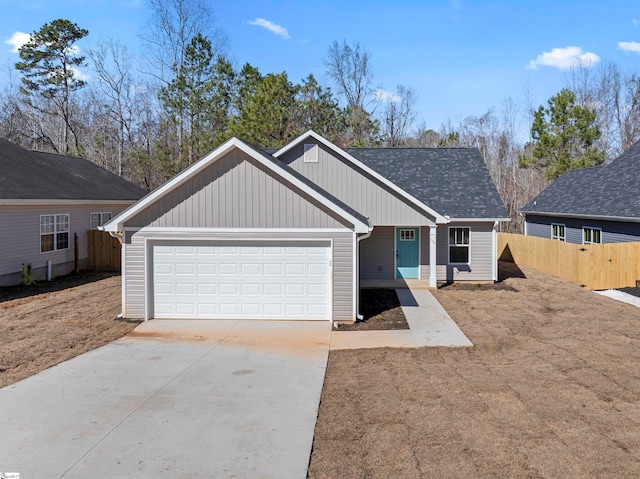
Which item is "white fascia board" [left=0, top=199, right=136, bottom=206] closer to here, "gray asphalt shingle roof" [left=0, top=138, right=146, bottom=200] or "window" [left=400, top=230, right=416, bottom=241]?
"gray asphalt shingle roof" [left=0, top=138, right=146, bottom=200]

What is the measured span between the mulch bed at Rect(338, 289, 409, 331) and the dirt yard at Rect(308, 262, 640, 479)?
1.79m

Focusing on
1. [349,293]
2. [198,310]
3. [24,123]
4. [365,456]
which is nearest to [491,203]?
[349,293]

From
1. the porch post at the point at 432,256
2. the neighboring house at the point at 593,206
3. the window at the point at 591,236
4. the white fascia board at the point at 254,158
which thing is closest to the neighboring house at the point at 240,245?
the white fascia board at the point at 254,158

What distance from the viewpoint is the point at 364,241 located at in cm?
1794

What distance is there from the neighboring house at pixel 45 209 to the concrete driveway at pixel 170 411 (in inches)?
356

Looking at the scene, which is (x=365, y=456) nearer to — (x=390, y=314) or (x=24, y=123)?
(x=390, y=314)

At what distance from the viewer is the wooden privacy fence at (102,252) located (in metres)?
21.0

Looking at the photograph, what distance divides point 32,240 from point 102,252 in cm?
366

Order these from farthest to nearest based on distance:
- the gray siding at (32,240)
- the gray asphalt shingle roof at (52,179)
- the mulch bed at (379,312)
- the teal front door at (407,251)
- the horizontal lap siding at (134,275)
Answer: the teal front door at (407,251) < the gray asphalt shingle roof at (52,179) < the gray siding at (32,240) < the horizontal lap siding at (134,275) < the mulch bed at (379,312)

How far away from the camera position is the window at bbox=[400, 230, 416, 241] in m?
17.9

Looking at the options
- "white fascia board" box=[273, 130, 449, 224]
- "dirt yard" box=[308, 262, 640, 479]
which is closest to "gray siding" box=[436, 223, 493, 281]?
"white fascia board" box=[273, 130, 449, 224]

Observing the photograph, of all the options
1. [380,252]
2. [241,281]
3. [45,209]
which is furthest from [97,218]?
[380,252]

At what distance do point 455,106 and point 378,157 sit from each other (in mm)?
23383

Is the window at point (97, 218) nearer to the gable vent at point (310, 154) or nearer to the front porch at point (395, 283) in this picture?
the gable vent at point (310, 154)
